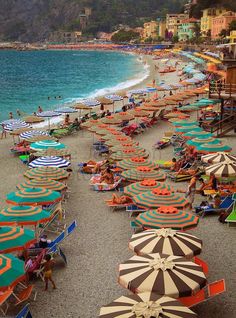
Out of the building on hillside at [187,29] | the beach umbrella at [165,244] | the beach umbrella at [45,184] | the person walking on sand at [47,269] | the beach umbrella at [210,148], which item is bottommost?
the person walking on sand at [47,269]

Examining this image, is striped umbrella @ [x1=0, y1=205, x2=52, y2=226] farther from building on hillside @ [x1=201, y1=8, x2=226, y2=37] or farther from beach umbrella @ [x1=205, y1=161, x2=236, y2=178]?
building on hillside @ [x1=201, y1=8, x2=226, y2=37]

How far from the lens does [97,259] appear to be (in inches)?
406

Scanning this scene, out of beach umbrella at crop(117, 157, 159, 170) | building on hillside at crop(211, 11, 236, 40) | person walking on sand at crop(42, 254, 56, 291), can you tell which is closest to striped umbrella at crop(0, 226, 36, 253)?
person walking on sand at crop(42, 254, 56, 291)

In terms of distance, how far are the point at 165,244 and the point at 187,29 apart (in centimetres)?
13635

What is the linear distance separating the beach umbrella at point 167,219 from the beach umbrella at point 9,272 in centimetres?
315

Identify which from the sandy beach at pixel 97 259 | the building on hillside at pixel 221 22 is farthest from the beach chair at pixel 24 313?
the building on hillside at pixel 221 22

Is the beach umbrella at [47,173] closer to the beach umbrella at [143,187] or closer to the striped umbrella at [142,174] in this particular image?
the striped umbrella at [142,174]

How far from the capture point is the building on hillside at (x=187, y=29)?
131962 millimetres

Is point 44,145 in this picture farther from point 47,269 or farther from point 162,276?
point 162,276

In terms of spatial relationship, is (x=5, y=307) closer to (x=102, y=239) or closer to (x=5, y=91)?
(x=102, y=239)

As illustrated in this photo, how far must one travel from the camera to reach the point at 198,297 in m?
7.98

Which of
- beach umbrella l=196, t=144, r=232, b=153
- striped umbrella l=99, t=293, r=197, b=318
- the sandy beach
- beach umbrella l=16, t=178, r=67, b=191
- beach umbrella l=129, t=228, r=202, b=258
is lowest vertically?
the sandy beach

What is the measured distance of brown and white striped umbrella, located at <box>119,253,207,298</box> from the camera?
7.05 meters

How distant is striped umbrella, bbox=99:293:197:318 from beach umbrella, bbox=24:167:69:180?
814 centimetres
